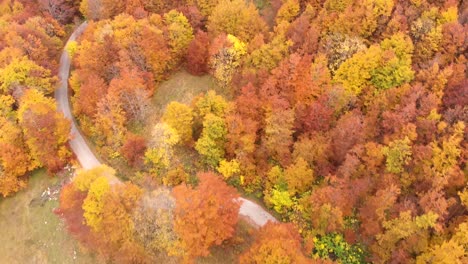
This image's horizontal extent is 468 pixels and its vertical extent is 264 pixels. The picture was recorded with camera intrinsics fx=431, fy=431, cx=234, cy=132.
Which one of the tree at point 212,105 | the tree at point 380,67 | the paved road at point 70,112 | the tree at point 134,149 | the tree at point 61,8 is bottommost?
the paved road at point 70,112

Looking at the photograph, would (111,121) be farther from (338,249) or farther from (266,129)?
(338,249)

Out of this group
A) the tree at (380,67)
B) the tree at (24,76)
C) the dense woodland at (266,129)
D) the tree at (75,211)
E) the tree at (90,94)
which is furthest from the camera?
the tree at (24,76)

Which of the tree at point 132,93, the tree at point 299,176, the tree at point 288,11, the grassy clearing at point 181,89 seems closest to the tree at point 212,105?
the grassy clearing at point 181,89

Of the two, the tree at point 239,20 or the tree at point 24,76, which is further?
the tree at point 24,76

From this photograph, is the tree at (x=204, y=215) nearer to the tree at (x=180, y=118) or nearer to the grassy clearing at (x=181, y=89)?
the tree at (x=180, y=118)

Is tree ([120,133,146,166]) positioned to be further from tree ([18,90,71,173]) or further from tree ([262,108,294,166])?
tree ([262,108,294,166])

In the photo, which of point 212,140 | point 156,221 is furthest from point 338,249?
point 156,221

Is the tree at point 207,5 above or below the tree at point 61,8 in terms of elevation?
above
